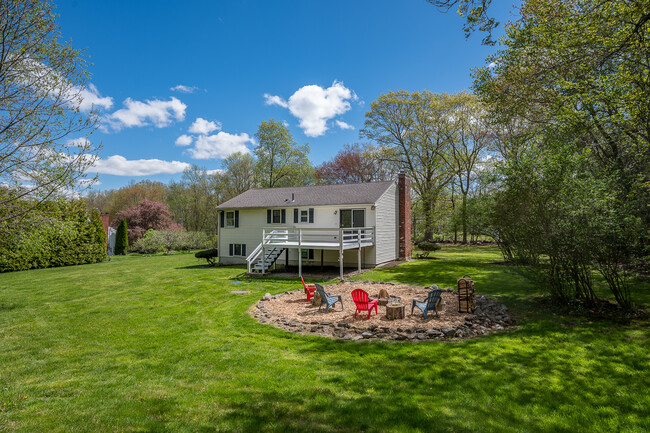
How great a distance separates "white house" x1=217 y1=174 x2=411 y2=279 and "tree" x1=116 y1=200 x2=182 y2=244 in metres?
19.8

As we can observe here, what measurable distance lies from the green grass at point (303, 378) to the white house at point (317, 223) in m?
9.76

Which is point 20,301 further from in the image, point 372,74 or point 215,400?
point 372,74

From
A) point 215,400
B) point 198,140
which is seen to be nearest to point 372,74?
point 215,400

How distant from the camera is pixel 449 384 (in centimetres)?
469

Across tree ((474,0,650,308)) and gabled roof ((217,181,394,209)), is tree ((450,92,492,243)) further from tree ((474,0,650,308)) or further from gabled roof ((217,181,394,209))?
tree ((474,0,650,308))

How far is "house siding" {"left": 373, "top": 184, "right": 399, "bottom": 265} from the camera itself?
1917 centimetres

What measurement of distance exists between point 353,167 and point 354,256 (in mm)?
23562

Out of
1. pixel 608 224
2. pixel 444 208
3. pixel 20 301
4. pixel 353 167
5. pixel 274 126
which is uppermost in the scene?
pixel 274 126

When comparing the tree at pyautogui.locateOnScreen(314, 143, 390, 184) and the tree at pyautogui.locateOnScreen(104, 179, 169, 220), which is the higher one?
the tree at pyautogui.locateOnScreen(314, 143, 390, 184)

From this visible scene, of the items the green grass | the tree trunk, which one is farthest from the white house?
the green grass

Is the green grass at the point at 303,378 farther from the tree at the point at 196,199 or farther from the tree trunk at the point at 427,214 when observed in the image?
the tree at the point at 196,199

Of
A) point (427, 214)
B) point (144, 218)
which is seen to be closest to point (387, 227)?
point (427, 214)

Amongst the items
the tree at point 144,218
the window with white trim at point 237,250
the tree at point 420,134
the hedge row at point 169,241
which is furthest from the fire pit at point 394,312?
the tree at point 144,218

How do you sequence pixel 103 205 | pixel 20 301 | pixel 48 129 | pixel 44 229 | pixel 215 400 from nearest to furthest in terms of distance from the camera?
pixel 215 400, pixel 48 129, pixel 44 229, pixel 20 301, pixel 103 205
